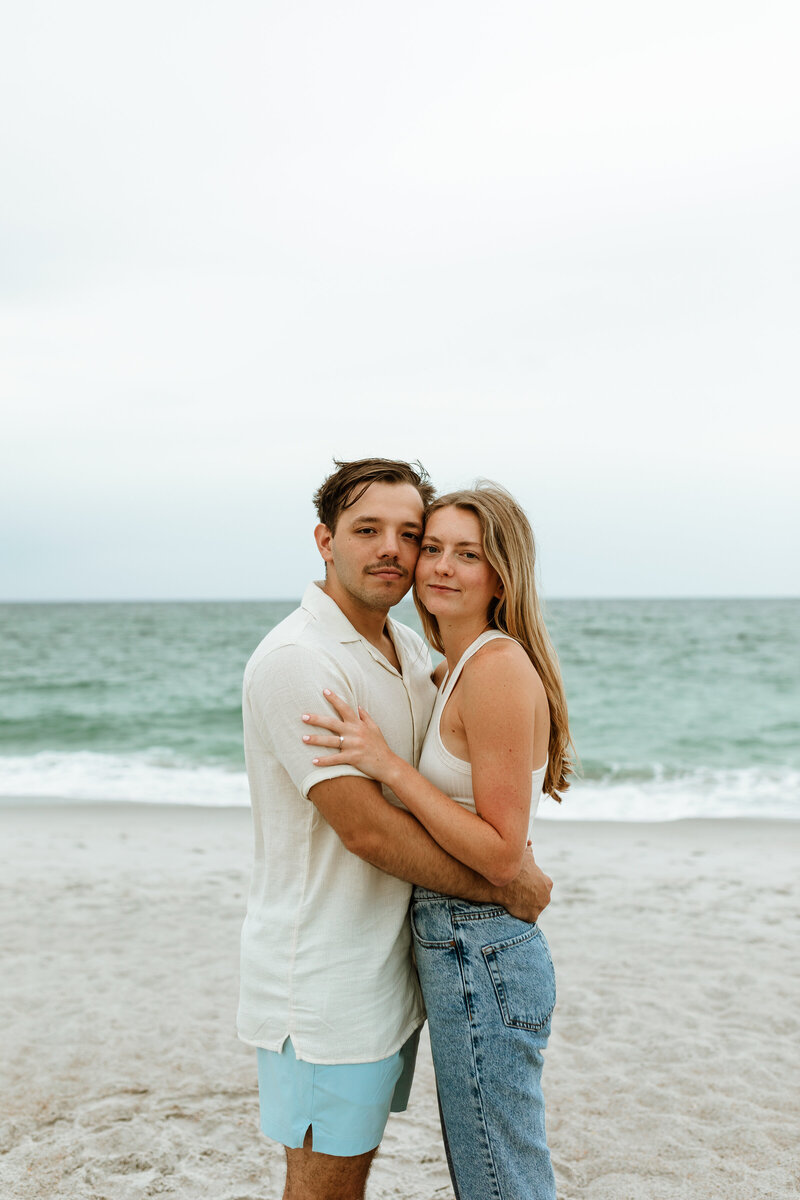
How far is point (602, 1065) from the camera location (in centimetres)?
496

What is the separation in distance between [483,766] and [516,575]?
58 cm

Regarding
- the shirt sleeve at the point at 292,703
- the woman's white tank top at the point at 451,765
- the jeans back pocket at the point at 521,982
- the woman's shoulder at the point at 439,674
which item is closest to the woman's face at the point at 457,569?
the woman's white tank top at the point at 451,765

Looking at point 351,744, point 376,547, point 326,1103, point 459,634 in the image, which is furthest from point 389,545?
point 326,1103

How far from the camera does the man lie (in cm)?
238

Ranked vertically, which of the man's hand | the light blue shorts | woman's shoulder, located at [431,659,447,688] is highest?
woman's shoulder, located at [431,659,447,688]

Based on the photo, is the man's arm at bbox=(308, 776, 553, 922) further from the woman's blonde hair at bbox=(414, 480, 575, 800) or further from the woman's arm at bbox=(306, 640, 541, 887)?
the woman's blonde hair at bbox=(414, 480, 575, 800)

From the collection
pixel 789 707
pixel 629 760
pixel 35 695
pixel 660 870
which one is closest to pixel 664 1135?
pixel 660 870

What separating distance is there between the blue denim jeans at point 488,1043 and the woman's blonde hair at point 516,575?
50 centimetres

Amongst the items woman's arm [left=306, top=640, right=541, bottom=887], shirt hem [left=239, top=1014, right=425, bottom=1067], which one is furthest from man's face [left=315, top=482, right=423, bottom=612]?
shirt hem [left=239, top=1014, right=425, bottom=1067]

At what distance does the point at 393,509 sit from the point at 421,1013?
148cm

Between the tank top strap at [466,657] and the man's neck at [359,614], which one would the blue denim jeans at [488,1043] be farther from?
the man's neck at [359,614]

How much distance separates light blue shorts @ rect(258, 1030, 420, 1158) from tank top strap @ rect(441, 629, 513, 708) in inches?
39.7

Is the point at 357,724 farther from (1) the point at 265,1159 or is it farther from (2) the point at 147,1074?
(2) the point at 147,1074

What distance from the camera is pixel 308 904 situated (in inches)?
97.3
